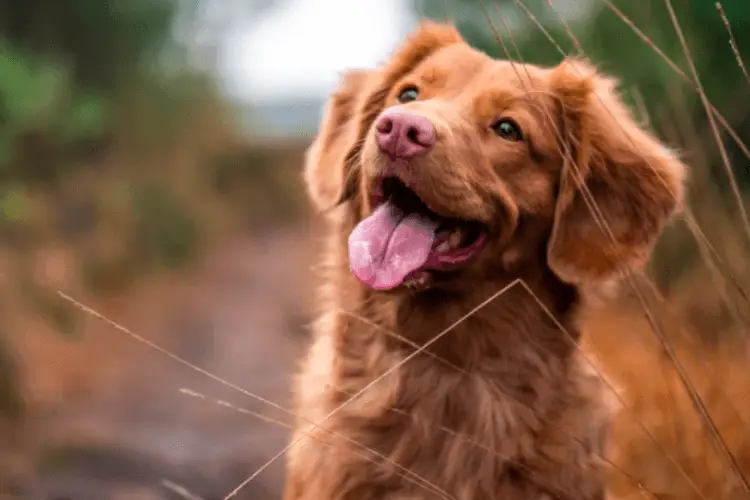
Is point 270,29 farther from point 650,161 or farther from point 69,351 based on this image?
point 650,161

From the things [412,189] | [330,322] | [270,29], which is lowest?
[330,322]

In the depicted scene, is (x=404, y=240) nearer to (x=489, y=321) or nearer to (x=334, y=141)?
(x=489, y=321)

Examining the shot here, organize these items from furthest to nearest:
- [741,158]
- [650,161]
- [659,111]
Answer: [659,111], [741,158], [650,161]

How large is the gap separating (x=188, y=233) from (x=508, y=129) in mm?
2319

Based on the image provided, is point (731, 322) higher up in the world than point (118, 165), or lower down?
lower down

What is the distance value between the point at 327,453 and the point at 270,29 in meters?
1.82

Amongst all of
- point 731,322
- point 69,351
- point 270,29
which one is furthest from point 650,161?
point 69,351

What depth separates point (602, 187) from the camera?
7.12ft

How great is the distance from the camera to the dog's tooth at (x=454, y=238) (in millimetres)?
2029

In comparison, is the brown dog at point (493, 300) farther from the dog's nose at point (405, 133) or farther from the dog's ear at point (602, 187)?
the dog's nose at point (405, 133)

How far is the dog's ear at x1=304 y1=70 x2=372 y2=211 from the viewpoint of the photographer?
2340 millimetres

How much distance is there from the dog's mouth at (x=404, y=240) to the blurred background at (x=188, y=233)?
0.59 m

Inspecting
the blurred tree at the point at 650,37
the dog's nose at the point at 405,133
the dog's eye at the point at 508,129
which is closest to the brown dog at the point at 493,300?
the dog's eye at the point at 508,129

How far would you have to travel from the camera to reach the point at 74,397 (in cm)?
327
